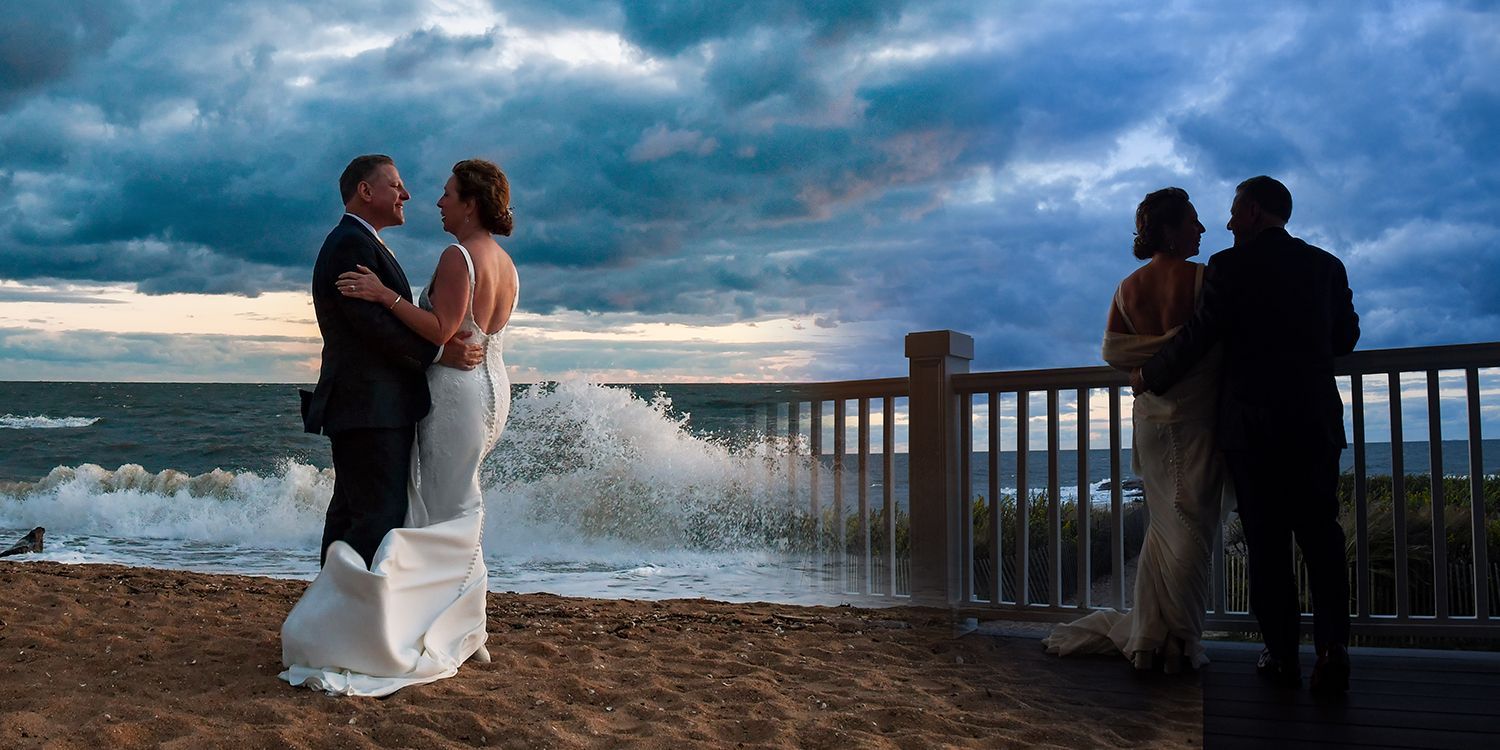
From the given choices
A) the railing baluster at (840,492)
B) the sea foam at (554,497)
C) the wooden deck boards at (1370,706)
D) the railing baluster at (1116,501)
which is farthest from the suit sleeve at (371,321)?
the sea foam at (554,497)

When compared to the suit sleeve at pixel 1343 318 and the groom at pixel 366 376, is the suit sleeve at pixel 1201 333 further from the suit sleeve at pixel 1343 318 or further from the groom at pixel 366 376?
the groom at pixel 366 376

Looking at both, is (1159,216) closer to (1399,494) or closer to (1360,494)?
(1360,494)

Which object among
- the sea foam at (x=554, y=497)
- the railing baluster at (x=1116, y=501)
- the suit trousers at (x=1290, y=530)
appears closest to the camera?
the suit trousers at (x=1290, y=530)

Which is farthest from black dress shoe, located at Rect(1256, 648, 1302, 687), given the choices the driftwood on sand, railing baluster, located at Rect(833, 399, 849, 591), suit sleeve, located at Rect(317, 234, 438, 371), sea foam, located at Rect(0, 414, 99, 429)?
sea foam, located at Rect(0, 414, 99, 429)

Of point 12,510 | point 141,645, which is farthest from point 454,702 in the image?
point 12,510

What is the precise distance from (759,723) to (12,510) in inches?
636

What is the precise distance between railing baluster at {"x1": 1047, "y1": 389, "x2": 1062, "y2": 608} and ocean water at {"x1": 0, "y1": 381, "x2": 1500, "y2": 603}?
2.30 feet

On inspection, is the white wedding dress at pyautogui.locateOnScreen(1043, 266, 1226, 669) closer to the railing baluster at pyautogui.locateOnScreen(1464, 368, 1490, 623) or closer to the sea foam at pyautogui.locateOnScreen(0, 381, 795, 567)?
the railing baluster at pyautogui.locateOnScreen(1464, 368, 1490, 623)

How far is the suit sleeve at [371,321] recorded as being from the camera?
117 inches

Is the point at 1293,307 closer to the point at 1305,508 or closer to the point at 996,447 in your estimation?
the point at 1305,508

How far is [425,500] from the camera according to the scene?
3.24m

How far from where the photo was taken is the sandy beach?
2.56 metres

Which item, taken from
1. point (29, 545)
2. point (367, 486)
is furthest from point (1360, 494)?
point (29, 545)

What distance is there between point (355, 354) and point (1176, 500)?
8.45 feet
